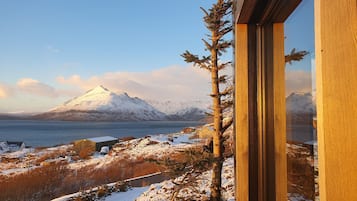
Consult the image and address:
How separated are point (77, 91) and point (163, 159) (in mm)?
932

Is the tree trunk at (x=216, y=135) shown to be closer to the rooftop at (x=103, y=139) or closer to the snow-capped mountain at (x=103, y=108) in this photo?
the snow-capped mountain at (x=103, y=108)

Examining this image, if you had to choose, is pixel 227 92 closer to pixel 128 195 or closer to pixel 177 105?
pixel 177 105

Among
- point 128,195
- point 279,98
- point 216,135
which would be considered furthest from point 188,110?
point 279,98

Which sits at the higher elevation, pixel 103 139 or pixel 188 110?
pixel 188 110

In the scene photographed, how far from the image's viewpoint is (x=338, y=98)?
0.36m

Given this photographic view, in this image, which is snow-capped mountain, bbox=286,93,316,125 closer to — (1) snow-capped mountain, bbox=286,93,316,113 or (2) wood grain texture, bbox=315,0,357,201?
(1) snow-capped mountain, bbox=286,93,316,113

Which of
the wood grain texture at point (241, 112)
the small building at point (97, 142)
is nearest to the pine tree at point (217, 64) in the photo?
the wood grain texture at point (241, 112)

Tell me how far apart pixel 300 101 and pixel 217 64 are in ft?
4.19

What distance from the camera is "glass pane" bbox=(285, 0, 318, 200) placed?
0.69 metres

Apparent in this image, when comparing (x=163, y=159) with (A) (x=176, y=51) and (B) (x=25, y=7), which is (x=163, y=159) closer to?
(A) (x=176, y=51)

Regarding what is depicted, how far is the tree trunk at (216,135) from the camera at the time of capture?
2.01 meters

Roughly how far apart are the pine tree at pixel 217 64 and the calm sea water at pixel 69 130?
0.21m

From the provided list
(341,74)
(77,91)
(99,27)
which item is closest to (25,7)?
(99,27)

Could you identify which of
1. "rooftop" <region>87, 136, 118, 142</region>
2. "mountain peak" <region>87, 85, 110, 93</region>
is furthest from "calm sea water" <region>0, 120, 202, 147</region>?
"mountain peak" <region>87, 85, 110, 93</region>
